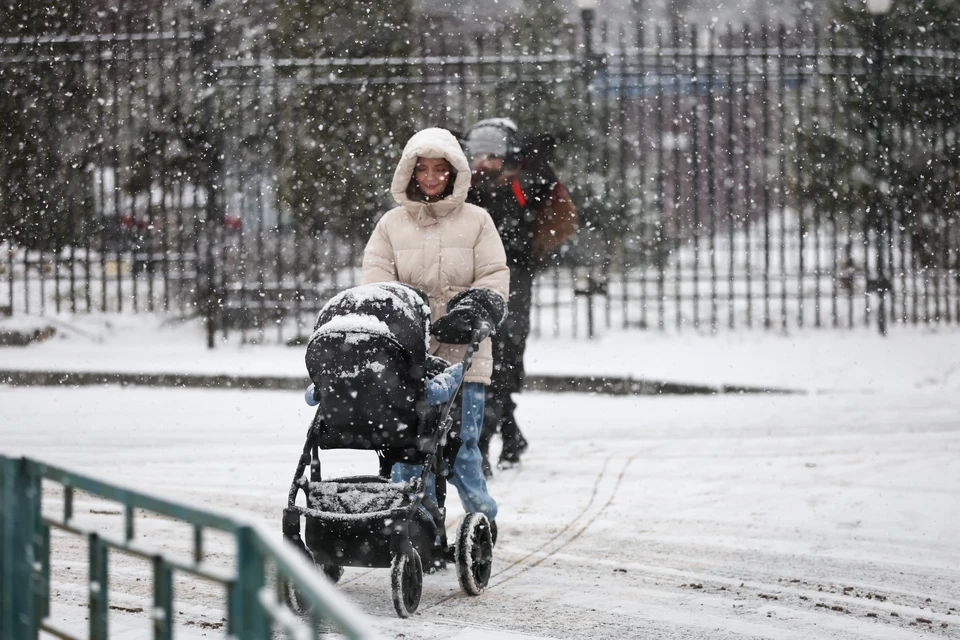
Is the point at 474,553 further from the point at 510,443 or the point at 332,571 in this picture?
the point at 510,443

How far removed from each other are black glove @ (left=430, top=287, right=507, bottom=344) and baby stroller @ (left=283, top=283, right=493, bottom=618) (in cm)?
9

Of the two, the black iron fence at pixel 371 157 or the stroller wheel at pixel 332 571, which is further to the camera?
the black iron fence at pixel 371 157

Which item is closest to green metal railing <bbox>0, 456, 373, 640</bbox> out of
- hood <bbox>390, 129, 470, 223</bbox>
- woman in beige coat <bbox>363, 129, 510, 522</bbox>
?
woman in beige coat <bbox>363, 129, 510, 522</bbox>

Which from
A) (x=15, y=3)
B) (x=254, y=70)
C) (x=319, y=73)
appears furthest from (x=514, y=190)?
(x=15, y=3)

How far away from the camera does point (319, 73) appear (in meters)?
13.6

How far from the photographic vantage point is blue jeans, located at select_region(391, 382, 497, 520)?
499 cm

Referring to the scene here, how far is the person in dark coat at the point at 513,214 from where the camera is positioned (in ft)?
22.6

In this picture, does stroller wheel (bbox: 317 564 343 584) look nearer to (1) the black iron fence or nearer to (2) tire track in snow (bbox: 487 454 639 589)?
Answer: (2) tire track in snow (bbox: 487 454 639 589)

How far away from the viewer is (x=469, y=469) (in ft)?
16.5

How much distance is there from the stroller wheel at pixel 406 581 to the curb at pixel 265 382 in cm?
612

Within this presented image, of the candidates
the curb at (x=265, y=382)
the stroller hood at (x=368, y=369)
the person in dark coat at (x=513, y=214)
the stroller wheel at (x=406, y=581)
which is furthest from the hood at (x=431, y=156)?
the curb at (x=265, y=382)

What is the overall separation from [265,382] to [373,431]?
6477 millimetres

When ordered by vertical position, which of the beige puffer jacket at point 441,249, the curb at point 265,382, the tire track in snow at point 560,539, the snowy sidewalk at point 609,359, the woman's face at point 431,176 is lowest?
the tire track in snow at point 560,539

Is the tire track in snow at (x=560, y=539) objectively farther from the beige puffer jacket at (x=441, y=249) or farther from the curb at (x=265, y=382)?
the curb at (x=265, y=382)
